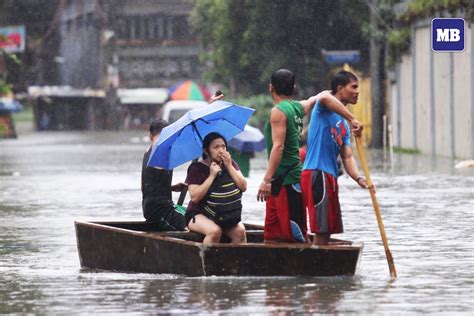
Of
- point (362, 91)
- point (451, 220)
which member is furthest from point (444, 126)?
point (451, 220)

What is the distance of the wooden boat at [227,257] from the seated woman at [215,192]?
19 centimetres

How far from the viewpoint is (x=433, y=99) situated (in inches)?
1735

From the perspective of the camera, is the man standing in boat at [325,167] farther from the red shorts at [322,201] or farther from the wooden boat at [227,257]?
the wooden boat at [227,257]

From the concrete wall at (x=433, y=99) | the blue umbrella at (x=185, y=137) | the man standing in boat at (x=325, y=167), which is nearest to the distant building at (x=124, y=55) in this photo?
the concrete wall at (x=433, y=99)

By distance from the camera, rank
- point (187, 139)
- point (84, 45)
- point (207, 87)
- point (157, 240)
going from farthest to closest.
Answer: point (84, 45), point (207, 87), point (187, 139), point (157, 240)

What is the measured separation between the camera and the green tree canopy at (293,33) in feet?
181

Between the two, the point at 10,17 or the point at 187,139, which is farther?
the point at 10,17

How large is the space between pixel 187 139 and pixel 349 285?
2315mm

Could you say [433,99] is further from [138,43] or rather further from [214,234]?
[138,43]

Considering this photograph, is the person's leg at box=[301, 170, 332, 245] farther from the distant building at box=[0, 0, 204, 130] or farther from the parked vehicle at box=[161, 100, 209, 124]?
the distant building at box=[0, 0, 204, 130]

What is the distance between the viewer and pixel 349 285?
12.6 metres

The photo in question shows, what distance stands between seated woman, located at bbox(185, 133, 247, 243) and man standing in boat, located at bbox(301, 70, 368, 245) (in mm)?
585

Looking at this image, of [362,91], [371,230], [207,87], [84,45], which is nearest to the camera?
[371,230]

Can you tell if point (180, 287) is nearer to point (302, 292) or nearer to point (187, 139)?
point (302, 292)
